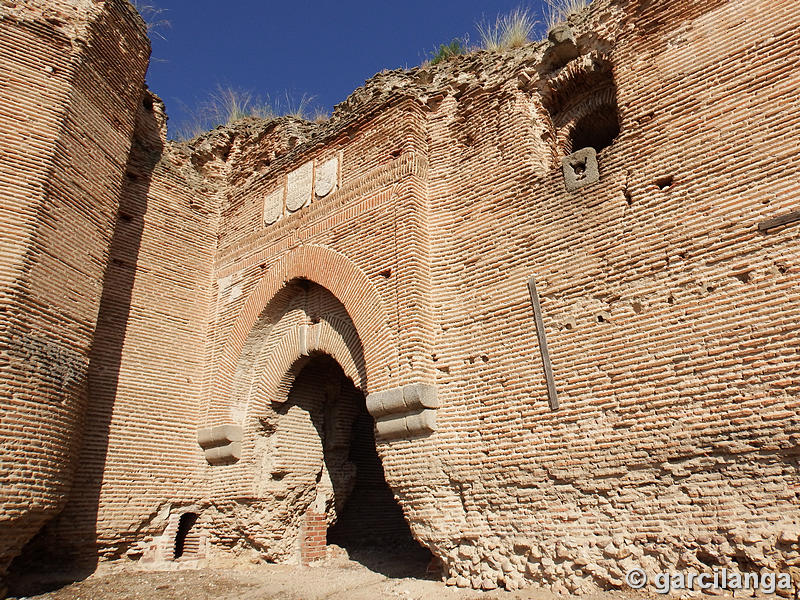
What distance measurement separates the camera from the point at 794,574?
3.88 metres

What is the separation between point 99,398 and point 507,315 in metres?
5.65

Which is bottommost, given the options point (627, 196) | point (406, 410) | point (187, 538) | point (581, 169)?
point (187, 538)

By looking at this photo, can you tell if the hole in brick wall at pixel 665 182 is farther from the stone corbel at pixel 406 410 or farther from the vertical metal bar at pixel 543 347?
the stone corbel at pixel 406 410

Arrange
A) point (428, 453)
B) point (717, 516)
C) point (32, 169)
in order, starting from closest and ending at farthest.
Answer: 1. point (717, 516)
2. point (428, 453)
3. point (32, 169)

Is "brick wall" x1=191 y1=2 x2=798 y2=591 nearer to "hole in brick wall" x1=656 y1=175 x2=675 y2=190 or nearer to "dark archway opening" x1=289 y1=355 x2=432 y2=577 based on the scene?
"hole in brick wall" x1=656 y1=175 x2=675 y2=190

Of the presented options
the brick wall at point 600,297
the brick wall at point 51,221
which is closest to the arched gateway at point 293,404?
the brick wall at point 600,297

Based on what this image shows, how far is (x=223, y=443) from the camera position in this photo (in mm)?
8062

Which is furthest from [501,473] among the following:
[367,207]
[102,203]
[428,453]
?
[102,203]

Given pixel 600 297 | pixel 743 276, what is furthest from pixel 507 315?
pixel 743 276

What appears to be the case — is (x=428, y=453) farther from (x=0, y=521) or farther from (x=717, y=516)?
(x=0, y=521)

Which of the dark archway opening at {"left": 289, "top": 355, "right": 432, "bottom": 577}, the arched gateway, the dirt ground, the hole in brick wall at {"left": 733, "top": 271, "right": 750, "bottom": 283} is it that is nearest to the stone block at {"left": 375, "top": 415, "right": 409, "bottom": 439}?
the arched gateway

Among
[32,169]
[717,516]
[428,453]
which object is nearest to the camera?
[717,516]

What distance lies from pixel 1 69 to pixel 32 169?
1.44 meters

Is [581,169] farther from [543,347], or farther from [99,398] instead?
[99,398]
